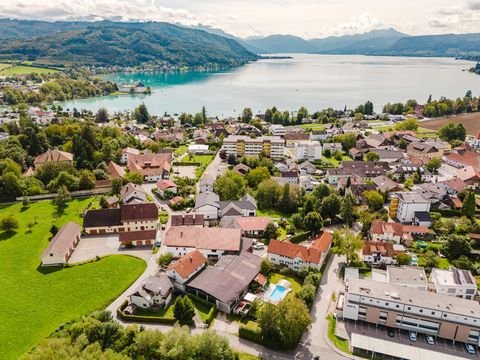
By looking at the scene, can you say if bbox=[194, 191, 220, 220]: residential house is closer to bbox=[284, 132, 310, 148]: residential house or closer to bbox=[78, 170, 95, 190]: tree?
bbox=[78, 170, 95, 190]: tree

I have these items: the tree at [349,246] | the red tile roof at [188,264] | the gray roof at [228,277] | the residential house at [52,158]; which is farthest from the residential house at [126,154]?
the tree at [349,246]

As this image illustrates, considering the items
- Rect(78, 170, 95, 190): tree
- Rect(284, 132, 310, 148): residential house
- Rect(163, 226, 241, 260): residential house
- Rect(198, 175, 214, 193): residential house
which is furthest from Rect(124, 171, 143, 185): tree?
Rect(284, 132, 310, 148): residential house

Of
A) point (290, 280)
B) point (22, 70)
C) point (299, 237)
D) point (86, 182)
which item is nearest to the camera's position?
point (290, 280)

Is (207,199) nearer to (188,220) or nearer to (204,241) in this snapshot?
(188,220)

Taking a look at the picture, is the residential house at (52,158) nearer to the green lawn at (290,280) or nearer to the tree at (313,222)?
the tree at (313,222)

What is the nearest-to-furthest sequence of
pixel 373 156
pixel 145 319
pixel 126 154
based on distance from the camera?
pixel 145 319, pixel 126 154, pixel 373 156

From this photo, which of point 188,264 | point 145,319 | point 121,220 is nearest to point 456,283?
point 188,264
